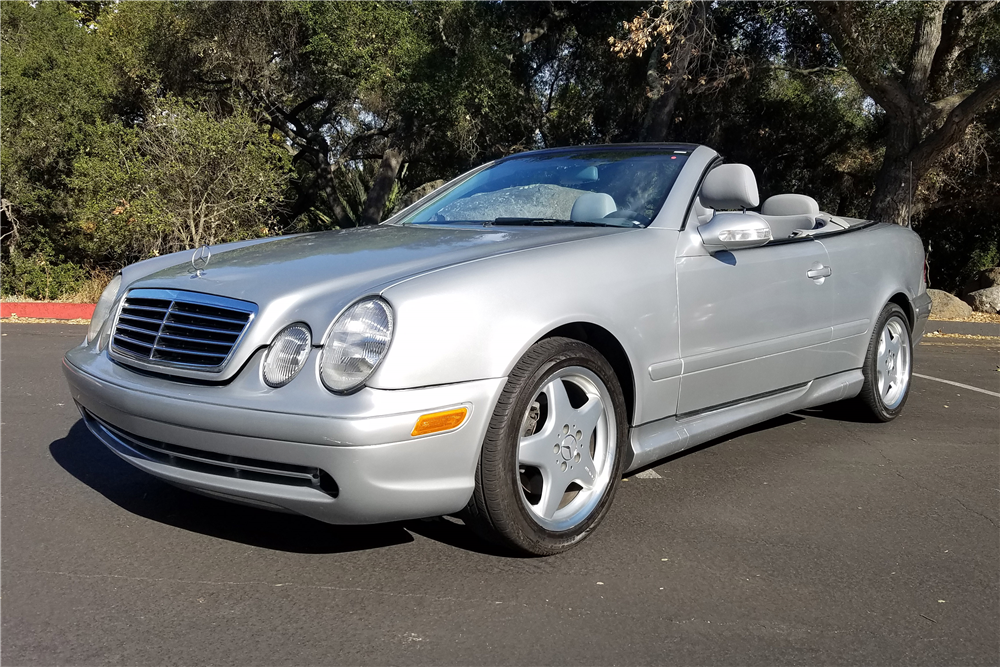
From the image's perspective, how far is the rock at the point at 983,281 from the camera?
13271 mm

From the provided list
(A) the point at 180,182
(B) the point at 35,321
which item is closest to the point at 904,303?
(B) the point at 35,321

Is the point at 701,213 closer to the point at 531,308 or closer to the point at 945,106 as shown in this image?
the point at 531,308

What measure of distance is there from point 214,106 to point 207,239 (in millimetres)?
5309

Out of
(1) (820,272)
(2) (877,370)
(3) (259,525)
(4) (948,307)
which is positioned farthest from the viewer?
(4) (948,307)

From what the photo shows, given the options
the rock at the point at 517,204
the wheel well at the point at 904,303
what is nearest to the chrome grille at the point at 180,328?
the rock at the point at 517,204

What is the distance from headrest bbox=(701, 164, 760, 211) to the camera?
3.86 metres

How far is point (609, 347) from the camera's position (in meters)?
3.33

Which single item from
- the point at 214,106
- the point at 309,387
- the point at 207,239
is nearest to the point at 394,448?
the point at 309,387

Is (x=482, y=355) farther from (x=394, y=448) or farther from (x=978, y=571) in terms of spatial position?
(x=978, y=571)

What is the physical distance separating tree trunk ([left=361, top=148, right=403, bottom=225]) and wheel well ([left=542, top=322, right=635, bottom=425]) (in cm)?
1610

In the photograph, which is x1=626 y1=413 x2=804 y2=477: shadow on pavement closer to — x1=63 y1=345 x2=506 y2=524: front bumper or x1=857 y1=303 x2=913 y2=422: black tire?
x1=857 y1=303 x2=913 y2=422: black tire

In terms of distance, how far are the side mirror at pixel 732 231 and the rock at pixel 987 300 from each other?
10376 millimetres

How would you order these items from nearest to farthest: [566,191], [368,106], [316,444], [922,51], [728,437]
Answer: [316,444], [566,191], [728,437], [922,51], [368,106]

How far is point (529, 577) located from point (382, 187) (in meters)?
17.3
